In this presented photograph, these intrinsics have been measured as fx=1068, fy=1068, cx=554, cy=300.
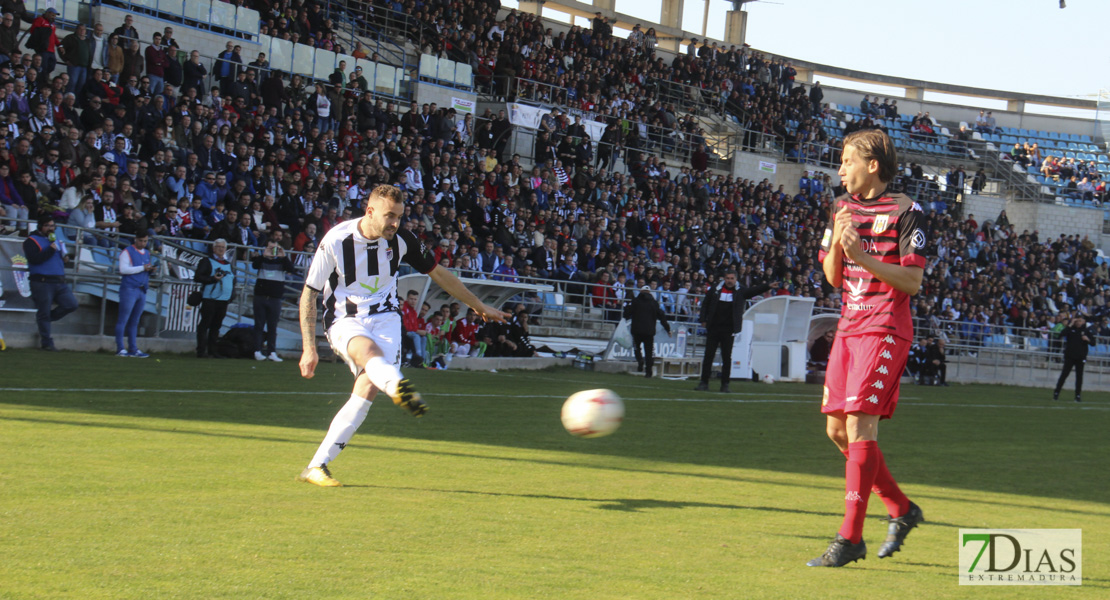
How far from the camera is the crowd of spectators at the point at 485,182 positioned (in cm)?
1827

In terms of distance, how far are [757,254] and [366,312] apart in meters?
26.4

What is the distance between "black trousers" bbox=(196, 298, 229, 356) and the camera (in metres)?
16.8

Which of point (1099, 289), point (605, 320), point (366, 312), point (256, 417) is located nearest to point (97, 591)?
point (366, 312)

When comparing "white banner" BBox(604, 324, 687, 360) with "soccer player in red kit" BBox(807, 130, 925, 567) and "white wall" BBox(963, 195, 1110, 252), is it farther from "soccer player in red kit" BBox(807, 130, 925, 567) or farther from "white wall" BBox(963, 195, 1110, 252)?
"white wall" BBox(963, 195, 1110, 252)

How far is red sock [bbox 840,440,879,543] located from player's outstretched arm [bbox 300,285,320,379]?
3173 mm

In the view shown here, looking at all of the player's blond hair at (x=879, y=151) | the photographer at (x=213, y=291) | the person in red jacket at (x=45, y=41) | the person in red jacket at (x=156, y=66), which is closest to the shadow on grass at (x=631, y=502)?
the player's blond hair at (x=879, y=151)

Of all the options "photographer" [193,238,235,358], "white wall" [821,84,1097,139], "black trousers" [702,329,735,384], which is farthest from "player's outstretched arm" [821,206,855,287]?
"white wall" [821,84,1097,139]

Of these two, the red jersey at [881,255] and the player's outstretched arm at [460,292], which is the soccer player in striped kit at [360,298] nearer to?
the player's outstretched arm at [460,292]

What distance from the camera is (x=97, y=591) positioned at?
3695 millimetres

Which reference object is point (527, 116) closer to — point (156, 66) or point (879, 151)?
point (156, 66)

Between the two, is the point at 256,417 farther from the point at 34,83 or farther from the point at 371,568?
the point at 34,83

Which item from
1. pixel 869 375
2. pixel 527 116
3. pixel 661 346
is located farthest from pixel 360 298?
pixel 527 116

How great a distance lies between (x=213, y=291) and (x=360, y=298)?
10.8m

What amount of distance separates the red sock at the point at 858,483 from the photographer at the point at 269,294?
13.6 metres
